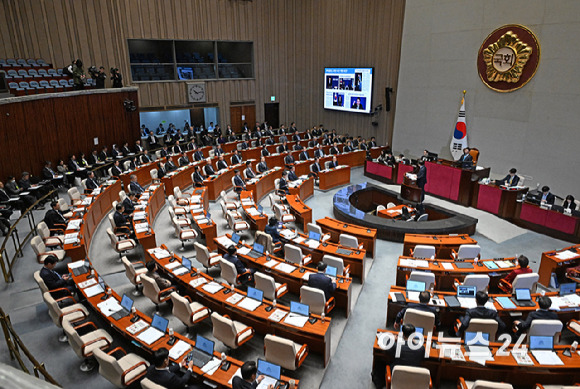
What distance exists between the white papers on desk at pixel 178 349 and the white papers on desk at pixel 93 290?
89.1 inches

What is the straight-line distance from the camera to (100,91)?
17672 millimetres

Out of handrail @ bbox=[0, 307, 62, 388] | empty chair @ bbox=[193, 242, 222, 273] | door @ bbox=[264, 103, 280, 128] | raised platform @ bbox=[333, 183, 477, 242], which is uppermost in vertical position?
door @ bbox=[264, 103, 280, 128]

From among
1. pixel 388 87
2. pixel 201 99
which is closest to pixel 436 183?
pixel 388 87

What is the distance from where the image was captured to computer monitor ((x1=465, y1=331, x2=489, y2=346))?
5873mm

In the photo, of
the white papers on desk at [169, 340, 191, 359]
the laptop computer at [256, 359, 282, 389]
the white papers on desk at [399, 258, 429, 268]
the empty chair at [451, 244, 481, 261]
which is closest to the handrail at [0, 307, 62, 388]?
the white papers on desk at [169, 340, 191, 359]

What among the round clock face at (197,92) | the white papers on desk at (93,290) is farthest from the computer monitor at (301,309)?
the round clock face at (197,92)

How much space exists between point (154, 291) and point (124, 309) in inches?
30.4

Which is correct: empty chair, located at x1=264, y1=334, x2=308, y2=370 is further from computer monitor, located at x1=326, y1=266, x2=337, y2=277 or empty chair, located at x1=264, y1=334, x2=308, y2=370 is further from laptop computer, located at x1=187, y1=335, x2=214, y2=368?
computer monitor, located at x1=326, y1=266, x2=337, y2=277

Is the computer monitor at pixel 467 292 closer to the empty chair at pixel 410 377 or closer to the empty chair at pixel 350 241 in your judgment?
the empty chair at pixel 410 377

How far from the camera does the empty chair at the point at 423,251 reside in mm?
8953

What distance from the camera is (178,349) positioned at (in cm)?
582

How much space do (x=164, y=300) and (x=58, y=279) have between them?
2024 millimetres

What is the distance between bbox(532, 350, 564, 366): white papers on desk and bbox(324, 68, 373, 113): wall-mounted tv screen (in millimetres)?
17479

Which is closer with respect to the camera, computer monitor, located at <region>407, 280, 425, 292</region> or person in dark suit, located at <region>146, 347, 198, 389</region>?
person in dark suit, located at <region>146, 347, 198, 389</region>
